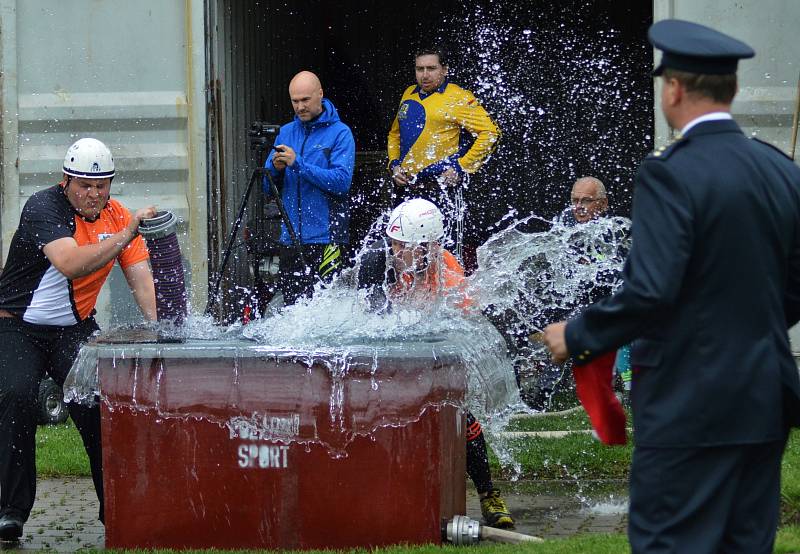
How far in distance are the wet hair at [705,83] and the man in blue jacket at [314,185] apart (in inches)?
178

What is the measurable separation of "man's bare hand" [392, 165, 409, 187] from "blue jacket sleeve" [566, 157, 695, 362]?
5.32m

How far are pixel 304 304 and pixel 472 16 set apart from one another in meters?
8.46

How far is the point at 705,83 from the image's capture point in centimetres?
337

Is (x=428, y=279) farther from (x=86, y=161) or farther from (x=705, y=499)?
(x=705, y=499)

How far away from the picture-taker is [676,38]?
3.40 metres

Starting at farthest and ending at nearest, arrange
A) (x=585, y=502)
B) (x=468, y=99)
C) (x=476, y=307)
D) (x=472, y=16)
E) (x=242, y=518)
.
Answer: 1. (x=472, y=16)
2. (x=468, y=99)
3. (x=585, y=502)
4. (x=476, y=307)
5. (x=242, y=518)

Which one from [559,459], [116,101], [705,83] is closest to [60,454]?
[116,101]

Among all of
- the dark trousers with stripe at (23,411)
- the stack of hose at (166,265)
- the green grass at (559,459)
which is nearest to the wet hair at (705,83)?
the green grass at (559,459)

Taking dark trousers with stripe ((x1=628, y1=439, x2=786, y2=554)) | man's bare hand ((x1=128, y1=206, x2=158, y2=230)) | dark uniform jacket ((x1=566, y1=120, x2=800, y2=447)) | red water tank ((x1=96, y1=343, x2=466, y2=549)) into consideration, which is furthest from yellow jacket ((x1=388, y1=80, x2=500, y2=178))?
A: dark trousers with stripe ((x1=628, y1=439, x2=786, y2=554))

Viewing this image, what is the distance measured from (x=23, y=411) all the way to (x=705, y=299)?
357cm

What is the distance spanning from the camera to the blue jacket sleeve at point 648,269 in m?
3.23

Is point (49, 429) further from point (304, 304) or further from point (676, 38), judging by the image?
point (676, 38)

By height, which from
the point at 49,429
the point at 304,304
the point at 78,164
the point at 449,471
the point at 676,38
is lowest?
the point at 49,429

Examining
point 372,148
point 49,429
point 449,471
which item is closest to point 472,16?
point 372,148
